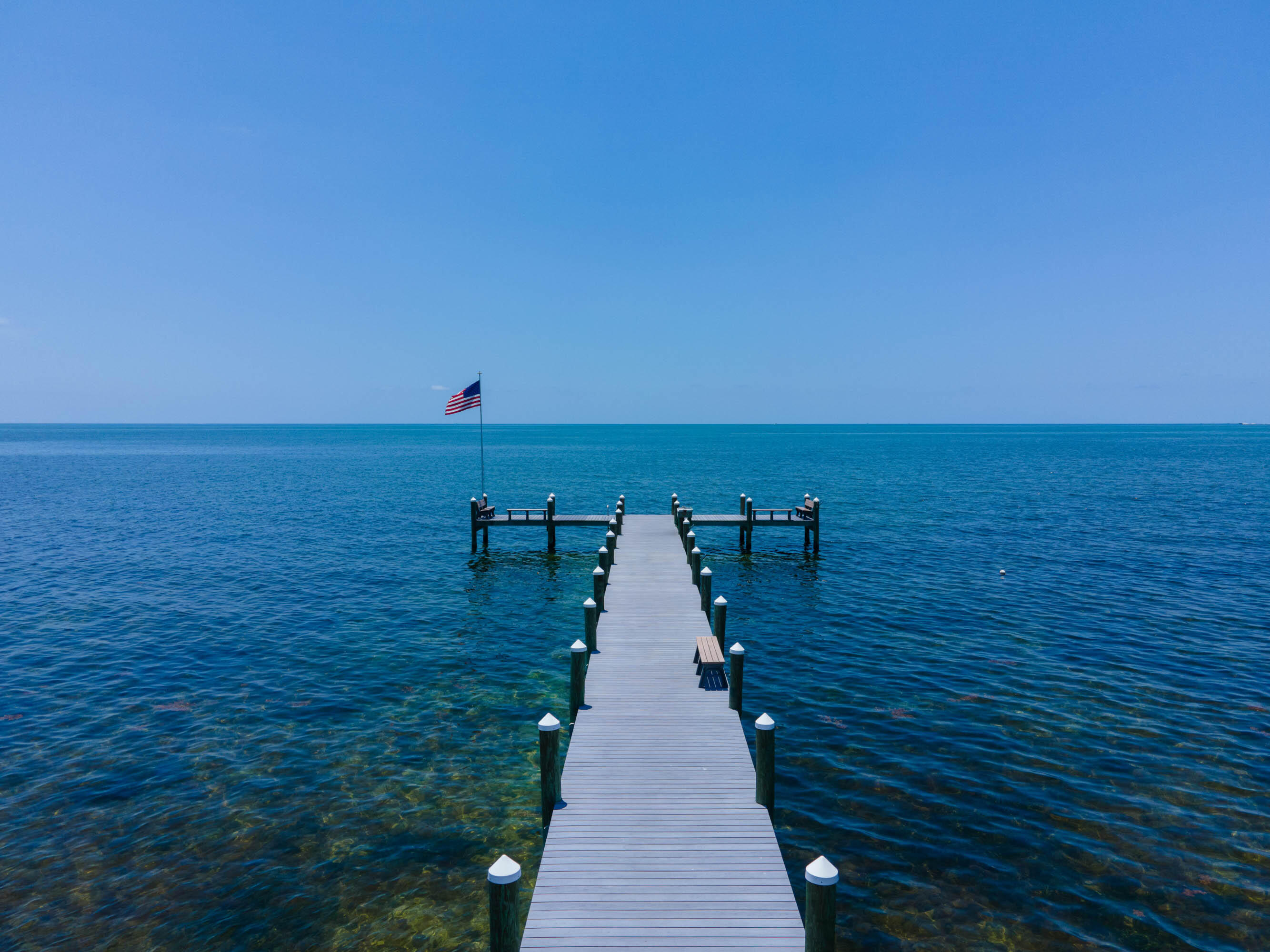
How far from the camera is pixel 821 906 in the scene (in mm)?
6543

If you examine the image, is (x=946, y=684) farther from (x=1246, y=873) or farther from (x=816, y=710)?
(x=1246, y=873)

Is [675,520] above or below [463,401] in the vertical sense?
below

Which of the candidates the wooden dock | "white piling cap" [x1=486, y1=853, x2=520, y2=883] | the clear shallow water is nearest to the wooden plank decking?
"white piling cap" [x1=486, y1=853, x2=520, y2=883]

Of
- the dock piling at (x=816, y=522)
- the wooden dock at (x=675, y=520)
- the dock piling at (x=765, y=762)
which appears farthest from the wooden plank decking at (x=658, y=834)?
the dock piling at (x=816, y=522)

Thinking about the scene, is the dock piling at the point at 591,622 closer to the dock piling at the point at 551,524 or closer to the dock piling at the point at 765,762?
the dock piling at the point at 765,762

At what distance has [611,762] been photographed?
11078 millimetres

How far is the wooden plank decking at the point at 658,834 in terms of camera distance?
749cm

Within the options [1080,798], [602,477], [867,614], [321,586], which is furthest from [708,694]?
[602,477]

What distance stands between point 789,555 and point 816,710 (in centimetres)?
1859

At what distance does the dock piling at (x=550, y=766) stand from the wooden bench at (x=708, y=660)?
4898mm

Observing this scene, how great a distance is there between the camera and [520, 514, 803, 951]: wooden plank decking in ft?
24.6

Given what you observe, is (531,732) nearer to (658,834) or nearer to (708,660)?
(708,660)

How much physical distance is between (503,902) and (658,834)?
10.0 ft

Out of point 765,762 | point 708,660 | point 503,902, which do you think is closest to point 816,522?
point 708,660
